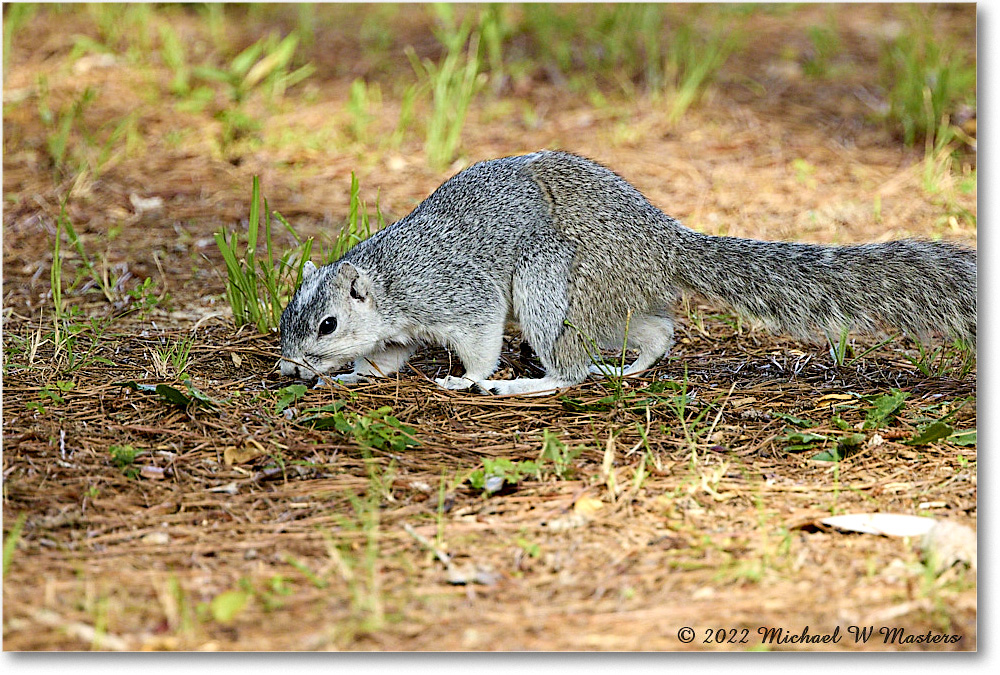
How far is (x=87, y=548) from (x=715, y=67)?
18.7 feet

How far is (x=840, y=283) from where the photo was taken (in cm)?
352

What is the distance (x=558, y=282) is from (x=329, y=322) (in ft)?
2.75

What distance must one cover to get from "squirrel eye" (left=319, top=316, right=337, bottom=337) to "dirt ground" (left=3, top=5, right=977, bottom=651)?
9.6 inches

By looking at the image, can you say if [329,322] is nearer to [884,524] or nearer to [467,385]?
[467,385]

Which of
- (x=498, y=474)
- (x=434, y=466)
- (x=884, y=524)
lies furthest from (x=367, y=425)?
(x=884, y=524)

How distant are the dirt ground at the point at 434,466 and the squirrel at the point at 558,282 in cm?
20

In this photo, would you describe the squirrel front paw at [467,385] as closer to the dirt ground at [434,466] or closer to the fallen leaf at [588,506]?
the dirt ground at [434,466]

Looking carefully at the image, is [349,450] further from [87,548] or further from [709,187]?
[709,187]

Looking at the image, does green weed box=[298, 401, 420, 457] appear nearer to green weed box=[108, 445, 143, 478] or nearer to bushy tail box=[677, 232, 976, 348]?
green weed box=[108, 445, 143, 478]

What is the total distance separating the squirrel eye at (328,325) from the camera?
12.2 feet

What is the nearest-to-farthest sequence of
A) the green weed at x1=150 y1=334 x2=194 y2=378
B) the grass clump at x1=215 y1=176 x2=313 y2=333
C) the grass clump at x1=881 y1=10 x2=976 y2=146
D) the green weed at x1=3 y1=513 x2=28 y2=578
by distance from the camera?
the green weed at x1=3 y1=513 x2=28 y2=578
the green weed at x1=150 y1=334 x2=194 y2=378
the grass clump at x1=215 y1=176 x2=313 y2=333
the grass clump at x1=881 y1=10 x2=976 y2=146

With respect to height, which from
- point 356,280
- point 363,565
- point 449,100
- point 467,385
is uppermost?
point 449,100

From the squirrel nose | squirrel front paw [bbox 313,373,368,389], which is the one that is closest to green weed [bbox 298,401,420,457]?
squirrel front paw [bbox 313,373,368,389]

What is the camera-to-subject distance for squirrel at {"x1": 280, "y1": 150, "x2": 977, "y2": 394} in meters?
3.54
